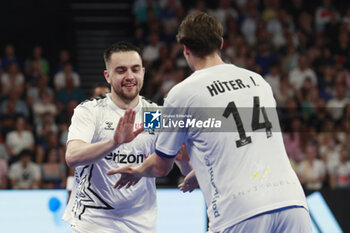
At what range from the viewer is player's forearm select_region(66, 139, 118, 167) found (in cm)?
440

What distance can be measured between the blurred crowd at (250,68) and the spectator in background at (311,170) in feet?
0.06

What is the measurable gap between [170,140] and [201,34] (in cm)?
74

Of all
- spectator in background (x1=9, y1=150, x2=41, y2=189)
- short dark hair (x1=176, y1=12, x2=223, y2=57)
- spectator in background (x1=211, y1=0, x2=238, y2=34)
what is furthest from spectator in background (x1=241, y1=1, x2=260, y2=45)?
short dark hair (x1=176, y1=12, x2=223, y2=57)

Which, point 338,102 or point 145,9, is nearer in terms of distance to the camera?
point 338,102

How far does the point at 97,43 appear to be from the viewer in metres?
17.4

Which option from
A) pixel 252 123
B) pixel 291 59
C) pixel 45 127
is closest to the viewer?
pixel 252 123

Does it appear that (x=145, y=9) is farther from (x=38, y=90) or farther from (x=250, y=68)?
(x=38, y=90)

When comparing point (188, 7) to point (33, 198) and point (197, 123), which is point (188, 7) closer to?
point (33, 198)

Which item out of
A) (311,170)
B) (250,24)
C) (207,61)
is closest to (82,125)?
(207,61)

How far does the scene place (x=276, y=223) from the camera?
3705 mm

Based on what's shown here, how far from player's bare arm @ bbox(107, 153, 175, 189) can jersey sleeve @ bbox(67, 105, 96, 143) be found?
0.69 metres

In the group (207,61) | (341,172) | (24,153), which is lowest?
(341,172)

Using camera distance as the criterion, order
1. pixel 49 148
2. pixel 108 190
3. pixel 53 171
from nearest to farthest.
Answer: pixel 108 190
pixel 53 171
pixel 49 148

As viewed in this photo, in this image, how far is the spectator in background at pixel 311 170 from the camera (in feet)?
37.0
